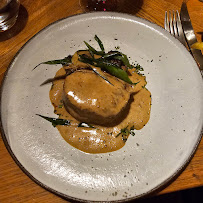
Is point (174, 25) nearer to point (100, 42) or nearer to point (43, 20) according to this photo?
point (100, 42)

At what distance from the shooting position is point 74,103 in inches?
82.3

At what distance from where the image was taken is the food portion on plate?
208 cm

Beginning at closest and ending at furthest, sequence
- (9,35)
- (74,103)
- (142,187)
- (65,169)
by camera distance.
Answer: (142,187) < (65,169) < (74,103) < (9,35)

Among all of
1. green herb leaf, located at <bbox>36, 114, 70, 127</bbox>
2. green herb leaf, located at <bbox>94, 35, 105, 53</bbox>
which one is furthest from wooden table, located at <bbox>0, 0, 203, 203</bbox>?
green herb leaf, located at <bbox>94, 35, 105, 53</bbox>

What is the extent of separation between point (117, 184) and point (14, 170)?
914 mm

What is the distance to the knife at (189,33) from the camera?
96.0 inches

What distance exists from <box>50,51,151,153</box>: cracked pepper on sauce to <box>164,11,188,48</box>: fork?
31.8 inches

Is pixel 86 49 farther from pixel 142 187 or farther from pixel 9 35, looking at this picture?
pixel 142 187

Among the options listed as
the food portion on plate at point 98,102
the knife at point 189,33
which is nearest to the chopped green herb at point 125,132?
the food portion on plate at point 98,102

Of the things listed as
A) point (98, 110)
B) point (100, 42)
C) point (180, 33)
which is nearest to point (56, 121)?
point (98, 110)

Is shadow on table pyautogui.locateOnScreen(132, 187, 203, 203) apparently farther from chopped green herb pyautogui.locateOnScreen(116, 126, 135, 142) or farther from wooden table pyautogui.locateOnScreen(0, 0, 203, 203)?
chopped green herb pyautogui.locateOnScreen(116, 126, 135, 142)

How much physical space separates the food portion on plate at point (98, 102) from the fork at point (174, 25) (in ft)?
2.28

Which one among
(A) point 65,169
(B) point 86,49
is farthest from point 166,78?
(A) point 65,169

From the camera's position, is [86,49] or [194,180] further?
[86,49]
